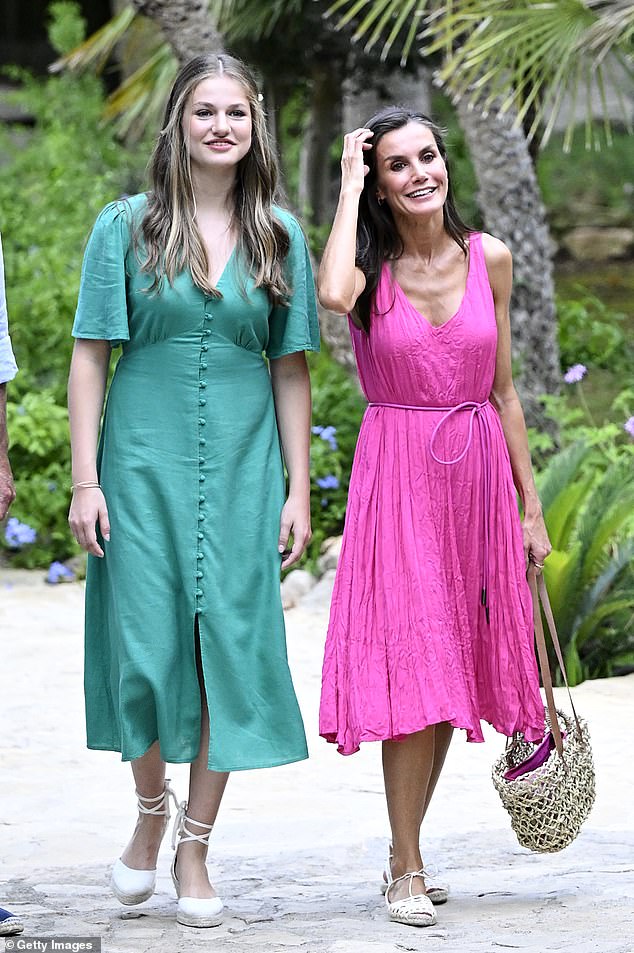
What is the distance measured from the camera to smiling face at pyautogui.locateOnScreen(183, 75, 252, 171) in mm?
2910

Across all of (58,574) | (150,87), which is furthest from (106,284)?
(150,87)

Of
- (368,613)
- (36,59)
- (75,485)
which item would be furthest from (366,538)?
(36,59)

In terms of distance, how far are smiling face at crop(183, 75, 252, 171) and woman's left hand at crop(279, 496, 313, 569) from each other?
737 millimetres

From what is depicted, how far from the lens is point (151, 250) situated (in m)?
2.90

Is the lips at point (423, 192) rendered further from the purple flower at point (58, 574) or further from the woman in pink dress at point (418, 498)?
the purple flower at point (58, 574)

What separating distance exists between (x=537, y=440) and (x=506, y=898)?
3806 mm

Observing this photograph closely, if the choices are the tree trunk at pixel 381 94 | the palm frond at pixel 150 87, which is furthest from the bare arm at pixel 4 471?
the palm frond at pixel 150 87

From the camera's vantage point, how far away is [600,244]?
1491 centimetres

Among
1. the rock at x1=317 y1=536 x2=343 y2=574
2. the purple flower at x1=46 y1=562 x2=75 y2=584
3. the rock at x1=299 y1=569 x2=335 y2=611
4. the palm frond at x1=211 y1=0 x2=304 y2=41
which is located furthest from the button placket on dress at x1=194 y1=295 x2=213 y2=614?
the palm frond at x1=211 y1=0 x2=304 y2=41

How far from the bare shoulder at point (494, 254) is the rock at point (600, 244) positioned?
39.9 ft

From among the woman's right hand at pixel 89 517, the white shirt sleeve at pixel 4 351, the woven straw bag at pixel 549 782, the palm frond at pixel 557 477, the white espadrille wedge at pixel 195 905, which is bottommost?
the white espadrille wedge at pixel 195 905

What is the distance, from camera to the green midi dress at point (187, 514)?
291cm

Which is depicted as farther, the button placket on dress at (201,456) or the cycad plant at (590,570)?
the cycad plant at (590,570)

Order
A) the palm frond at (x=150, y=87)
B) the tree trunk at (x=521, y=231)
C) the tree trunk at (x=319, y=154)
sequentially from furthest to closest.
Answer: the tree trunk at (x=319, y=154), the palm frond at (x=150, y=87), the tree trunk at (x=521, y=231)
